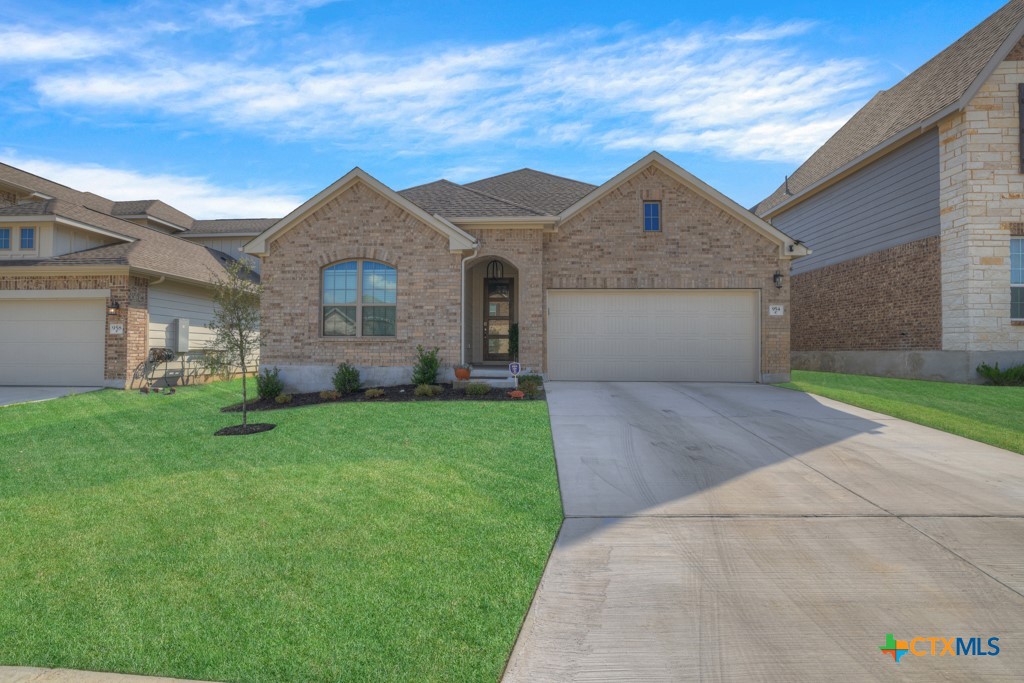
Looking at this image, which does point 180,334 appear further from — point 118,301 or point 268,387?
point 268,387

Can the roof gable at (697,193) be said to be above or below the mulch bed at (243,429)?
above

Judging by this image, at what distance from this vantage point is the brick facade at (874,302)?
13.8 m

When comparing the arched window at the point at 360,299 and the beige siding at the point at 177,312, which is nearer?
the arched window at the point at 360,299

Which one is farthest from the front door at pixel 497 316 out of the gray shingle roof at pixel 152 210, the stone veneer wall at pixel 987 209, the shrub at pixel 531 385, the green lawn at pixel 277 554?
the gray shingle roof at pixel 152 210

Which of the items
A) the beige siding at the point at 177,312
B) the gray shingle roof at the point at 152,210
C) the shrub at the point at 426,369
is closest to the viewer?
the shrub at the point at 426,369

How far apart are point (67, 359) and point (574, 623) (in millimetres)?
16588

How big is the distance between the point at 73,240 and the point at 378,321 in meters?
9.76

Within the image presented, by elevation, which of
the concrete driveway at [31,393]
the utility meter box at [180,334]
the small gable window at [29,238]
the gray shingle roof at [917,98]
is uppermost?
the gray shingle roof at [917,98]

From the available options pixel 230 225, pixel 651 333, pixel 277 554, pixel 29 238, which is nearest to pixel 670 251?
pixel 651 333

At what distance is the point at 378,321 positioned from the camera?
42.2 feet

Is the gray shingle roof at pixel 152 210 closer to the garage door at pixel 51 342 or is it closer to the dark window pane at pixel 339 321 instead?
the garage door at pixel 51 342

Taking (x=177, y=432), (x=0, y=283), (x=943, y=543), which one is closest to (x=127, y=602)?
(x=943, y=543)

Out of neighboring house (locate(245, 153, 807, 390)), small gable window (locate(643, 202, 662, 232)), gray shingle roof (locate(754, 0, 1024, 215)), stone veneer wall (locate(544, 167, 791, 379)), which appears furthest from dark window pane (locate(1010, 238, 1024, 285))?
small gable window (locate(643, 202, 662, 232))

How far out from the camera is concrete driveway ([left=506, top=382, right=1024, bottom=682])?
2674 mm
